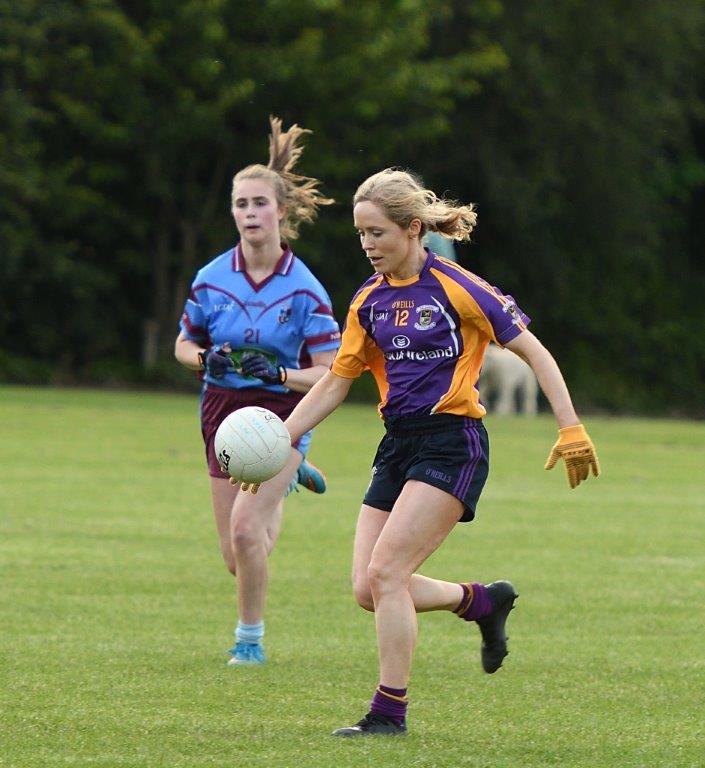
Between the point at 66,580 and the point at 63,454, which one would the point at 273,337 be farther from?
the point at 63,454

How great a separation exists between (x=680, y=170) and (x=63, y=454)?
24853 millimetres

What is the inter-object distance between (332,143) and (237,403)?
23937 mm

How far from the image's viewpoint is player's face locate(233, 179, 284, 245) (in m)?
7.28

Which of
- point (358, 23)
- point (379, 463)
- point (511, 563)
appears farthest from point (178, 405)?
point (379, 463)

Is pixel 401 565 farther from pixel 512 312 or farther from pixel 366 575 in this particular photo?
pixel 512 312

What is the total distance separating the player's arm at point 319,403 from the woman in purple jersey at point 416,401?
181mm

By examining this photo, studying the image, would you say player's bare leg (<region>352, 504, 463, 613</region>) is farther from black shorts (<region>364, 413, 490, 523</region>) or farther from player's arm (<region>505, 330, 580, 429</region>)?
player's arm (<region>505, 330, 580, 429</region>)

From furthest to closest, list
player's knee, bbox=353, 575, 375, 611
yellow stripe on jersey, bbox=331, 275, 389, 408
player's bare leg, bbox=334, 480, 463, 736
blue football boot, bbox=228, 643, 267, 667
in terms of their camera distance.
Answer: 1. blue football boot, bbox=228, 643, 267, 667
2. yellow stripe on jersey, bbox=331, 275, 389, 408
3. player's knee, bbox=353, 575, 375, 611
4. player's bare leg, bbox=334, 480, 463, 736

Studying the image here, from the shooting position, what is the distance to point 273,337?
24.0 ft

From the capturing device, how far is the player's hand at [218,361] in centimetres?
718

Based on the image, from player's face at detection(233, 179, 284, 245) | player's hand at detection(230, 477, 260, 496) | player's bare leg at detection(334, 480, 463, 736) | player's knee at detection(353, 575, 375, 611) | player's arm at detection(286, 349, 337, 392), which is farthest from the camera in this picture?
player's face at detection(233, 179, 284, 245)

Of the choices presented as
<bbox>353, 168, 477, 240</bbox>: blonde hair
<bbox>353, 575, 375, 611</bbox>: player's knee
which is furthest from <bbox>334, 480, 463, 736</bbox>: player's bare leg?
<bbox>353, 168, 477, 240</bbox>: blonde hair

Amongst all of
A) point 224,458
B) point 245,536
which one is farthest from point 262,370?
point 224,458

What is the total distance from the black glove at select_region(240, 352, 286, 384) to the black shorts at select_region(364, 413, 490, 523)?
128 centimetres
